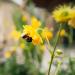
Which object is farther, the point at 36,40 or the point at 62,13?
the point at 62,13

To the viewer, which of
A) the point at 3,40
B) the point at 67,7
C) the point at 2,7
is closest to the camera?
the point at 67,7

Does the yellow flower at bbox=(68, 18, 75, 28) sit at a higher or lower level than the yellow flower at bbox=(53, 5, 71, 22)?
lower

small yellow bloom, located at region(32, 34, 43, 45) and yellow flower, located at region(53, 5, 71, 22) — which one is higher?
yellow flower, located at region(53, 5, 71, 22)

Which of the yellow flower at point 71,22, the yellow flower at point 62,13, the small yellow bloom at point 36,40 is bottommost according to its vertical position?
the small yellow bloom at point 36,40

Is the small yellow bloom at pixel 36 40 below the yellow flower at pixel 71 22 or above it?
below

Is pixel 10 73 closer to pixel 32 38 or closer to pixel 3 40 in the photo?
pixel 32 38

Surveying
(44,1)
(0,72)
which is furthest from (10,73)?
(44,1)

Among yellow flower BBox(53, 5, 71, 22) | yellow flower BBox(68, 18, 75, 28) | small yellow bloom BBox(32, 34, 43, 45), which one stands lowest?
small yellow bloom BBox(32, 34, 43, 45)

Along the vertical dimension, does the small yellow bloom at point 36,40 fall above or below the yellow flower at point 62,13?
below
